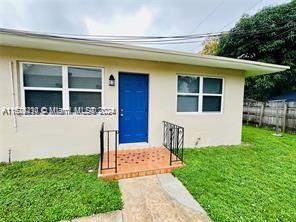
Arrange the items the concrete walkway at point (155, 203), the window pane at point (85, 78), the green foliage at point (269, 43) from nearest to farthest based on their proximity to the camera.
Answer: the concrete walkway at point (155, 203) → the window pane at point (85, 78) → the green foliage at point (269, 43)

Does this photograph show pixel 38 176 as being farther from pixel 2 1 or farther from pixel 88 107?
pixel 2 1

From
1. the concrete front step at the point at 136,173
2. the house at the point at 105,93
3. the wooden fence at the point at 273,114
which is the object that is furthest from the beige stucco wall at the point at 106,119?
the wooden fence at the point at 273,114

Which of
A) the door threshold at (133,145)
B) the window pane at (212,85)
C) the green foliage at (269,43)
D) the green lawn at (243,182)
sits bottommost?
the green lawn at (243,182)

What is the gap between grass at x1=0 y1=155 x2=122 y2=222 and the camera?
7.44 feet

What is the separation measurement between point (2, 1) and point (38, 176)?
6645 millimetres

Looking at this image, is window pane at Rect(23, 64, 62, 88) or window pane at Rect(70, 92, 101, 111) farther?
window pane at Rect(70, 92, 101, 111)

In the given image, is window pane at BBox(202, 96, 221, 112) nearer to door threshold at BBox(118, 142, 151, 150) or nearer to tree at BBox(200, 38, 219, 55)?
door threshold at BBox(118, 142, 151, 150)

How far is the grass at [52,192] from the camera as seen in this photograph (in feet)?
7.44

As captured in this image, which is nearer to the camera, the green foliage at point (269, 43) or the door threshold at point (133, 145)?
the door threshold at point (133, 145)

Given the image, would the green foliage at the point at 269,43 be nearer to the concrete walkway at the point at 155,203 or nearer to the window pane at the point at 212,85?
the window pane at the point at 212,85

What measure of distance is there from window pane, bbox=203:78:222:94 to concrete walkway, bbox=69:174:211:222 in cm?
344

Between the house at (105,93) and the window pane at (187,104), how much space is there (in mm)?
32

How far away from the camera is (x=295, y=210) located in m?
2.42

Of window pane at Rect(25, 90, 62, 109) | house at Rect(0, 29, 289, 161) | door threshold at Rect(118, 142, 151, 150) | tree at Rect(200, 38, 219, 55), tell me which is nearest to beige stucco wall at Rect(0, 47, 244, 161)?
house at Rect(0, 29, 289, 161)
